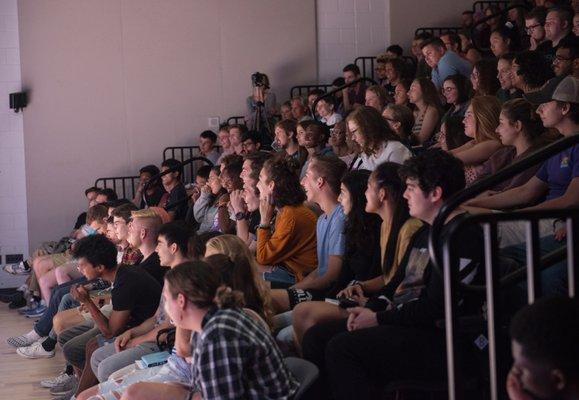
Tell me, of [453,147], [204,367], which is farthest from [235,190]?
[204,367]

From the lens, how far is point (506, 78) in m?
6.37

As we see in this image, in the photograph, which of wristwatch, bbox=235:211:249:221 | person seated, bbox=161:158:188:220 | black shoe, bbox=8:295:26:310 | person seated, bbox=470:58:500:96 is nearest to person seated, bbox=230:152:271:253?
wristwatch, bbox=235:211:249:221

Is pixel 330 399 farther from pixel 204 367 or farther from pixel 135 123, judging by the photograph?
pixel 135 123

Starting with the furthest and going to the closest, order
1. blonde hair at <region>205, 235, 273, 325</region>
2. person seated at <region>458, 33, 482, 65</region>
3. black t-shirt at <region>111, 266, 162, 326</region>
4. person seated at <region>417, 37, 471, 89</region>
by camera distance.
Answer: person seated at <region>458, 33, 482, 65</region>
person seated at <region>417, 37, 471, 89</region>
black t-shirt at <region>111, 266, 162, 326</region>
blonde hair at <region>205, 235, 273, 325</region>

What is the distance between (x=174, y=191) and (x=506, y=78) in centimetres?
411

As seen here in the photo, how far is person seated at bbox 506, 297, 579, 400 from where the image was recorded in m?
2.04

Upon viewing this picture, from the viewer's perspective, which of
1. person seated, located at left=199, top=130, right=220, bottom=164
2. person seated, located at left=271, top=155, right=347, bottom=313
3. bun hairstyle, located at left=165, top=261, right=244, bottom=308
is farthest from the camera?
person seated, located at left=199, top=130, right=220, bottom=164

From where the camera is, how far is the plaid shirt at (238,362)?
3121 millimetres

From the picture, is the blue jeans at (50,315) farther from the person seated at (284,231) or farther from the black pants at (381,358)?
the black pants at (381,358)

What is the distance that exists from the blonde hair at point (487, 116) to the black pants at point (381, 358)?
2.06 m

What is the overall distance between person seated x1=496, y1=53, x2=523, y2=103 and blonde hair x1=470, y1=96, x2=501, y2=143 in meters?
0.90

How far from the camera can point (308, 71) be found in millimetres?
12000

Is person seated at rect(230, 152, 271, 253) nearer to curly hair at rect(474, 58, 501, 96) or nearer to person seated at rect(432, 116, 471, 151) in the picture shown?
person seated at rect(432, 116, 471, 151)

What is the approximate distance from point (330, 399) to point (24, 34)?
8368 mm
